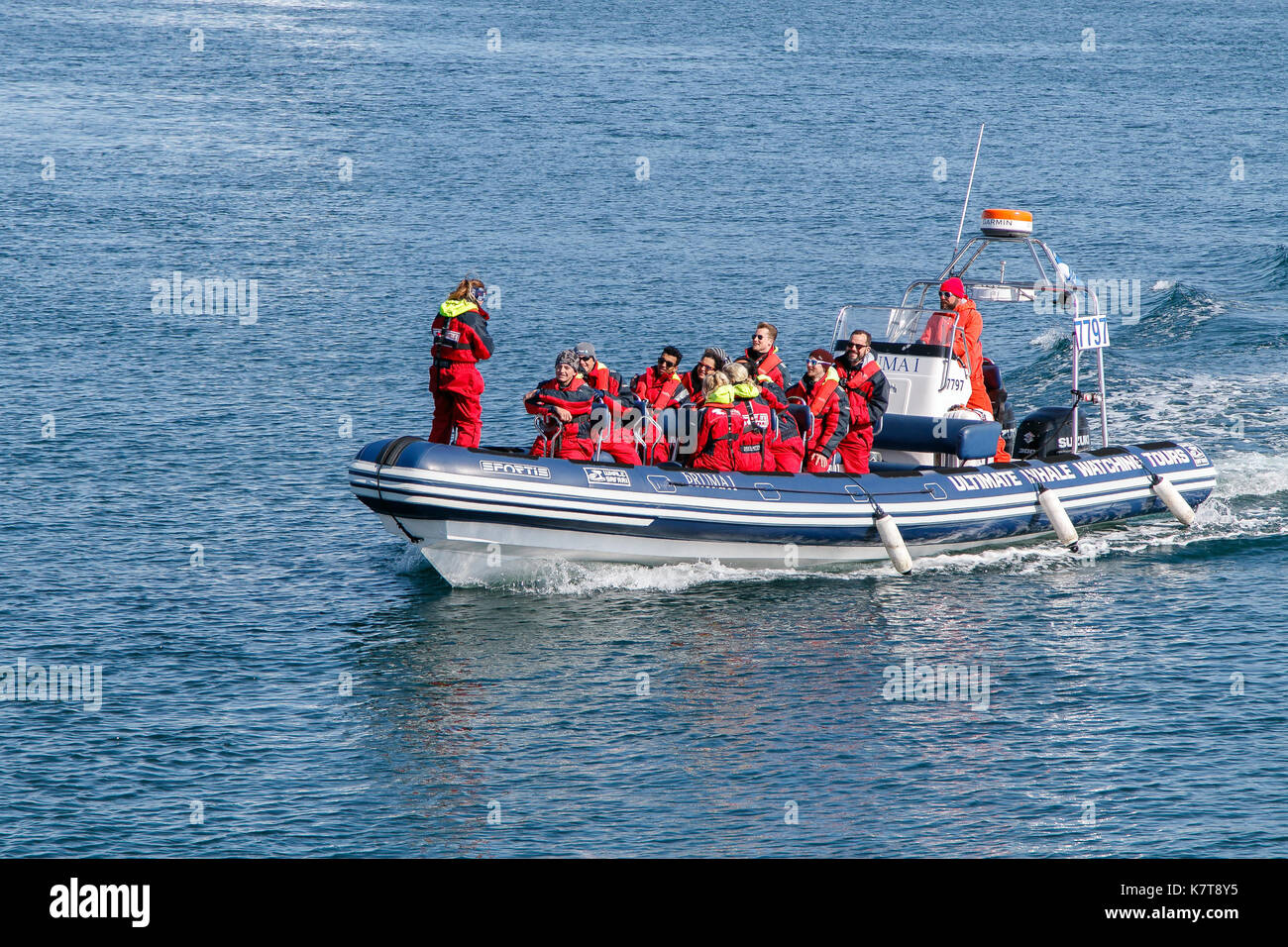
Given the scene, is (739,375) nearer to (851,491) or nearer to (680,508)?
(680,508)

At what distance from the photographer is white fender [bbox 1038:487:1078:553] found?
13664 mm

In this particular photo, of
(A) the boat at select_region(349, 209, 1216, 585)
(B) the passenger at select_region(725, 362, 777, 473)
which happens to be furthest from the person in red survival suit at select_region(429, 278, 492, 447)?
(B) the passenger at select_region(725, 362, 777, 473)

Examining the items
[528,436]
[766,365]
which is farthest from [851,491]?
[528,436]

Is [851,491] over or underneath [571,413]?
underneath

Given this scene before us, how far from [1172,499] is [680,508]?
506 cm

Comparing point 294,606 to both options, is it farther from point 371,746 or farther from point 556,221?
point 556,221

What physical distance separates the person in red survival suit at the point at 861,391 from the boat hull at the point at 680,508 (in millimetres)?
331

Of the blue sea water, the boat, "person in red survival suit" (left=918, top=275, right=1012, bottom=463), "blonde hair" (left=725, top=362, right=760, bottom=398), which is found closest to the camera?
the blue sea water

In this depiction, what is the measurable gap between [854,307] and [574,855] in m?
7.04

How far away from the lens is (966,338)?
1409 centimetres

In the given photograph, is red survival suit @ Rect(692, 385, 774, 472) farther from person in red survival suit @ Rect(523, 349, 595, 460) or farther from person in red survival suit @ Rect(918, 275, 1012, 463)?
person in red survival suit @ Rect(918, 275, 1012, 463)

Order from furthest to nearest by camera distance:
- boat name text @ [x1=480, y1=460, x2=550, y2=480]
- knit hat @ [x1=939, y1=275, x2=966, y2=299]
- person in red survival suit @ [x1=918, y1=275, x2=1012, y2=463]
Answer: knit hat @ [x1=939, y1=275, x2=966, y2=299] → person in red survival suit @ [x1=918, y1=275, x2=1012, y2=463] → boat name text @ [x1=480, y1=460, x2=550, y2=480]

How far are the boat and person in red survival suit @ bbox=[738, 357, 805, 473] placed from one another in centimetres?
26
